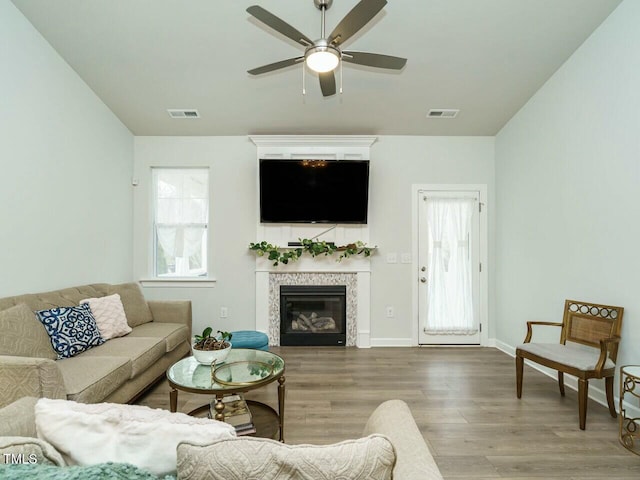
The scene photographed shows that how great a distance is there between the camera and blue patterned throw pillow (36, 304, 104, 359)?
2.56m

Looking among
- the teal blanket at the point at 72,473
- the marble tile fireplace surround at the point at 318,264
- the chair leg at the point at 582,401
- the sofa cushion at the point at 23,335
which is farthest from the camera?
the marble tile fireplace surround at the point at 318,264

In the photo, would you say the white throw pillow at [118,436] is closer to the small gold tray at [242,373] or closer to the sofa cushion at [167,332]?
the small gold tray at [242,373]

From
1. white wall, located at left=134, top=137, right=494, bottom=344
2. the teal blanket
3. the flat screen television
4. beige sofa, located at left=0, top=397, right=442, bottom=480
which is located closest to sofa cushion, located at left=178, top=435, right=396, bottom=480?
beige sofa, located at left=0, top=397, right=442, bottom=480

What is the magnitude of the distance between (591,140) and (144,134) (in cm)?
502

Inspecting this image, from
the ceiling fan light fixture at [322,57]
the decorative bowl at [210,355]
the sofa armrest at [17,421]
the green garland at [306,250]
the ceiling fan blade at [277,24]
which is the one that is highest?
the ceiling fan blade at [277,24]

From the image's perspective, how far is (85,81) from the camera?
360cm

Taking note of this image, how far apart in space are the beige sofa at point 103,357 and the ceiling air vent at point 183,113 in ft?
6.90

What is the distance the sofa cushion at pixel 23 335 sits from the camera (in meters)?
2.16

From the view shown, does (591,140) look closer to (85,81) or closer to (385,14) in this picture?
(385,14)

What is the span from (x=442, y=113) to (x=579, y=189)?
1.71 meters

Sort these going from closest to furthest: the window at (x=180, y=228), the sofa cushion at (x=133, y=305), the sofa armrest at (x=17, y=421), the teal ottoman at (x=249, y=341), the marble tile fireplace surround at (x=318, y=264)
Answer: the sofa armrest at (x=17, y=421) → the teal ottoman at (x=249, y=341) → the sofa cushion at (x=133, y=305) → the marble tile fireplace surround at (x=318, y=264) → the window at (x=180, y=228)

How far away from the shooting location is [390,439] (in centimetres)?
114

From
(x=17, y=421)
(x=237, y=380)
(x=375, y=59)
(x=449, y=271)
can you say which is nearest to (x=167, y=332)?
(x=237, y=380)

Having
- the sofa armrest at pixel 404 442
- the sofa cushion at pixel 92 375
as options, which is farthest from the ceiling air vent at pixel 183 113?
the sofa armrest at pixel 404 442
